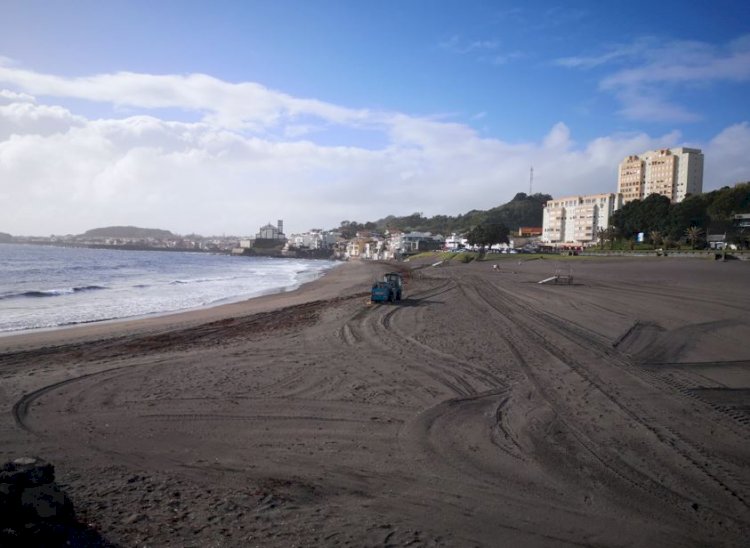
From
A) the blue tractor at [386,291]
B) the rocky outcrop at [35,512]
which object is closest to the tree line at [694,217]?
the blue tractor at [386,291]

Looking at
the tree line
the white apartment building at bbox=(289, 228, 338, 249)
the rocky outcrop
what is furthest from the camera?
the white apartment building at bbox=(289, 228, 338, 249)

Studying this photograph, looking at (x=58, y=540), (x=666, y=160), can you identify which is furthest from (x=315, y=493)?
(x=666, y=160)

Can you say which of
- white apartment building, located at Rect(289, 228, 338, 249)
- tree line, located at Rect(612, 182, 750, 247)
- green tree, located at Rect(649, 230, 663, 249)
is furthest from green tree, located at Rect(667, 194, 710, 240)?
white apartment building, located at Rect(289, 228, 338, 249)

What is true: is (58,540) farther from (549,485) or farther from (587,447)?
(587,447)

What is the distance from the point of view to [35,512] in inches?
160

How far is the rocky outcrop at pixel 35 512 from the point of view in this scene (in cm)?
387

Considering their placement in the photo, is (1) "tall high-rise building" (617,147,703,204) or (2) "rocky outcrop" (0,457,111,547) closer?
(2) "rocky outcrop" (0,457,111,547)

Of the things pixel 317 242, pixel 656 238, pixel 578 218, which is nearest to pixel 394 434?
pixel 656 238

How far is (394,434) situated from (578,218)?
11444 centimetres

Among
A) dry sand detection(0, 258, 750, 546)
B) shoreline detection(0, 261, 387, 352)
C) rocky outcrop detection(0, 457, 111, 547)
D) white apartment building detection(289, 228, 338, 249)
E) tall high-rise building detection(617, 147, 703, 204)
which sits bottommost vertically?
shoreline detection(0, 261, 387, 352)

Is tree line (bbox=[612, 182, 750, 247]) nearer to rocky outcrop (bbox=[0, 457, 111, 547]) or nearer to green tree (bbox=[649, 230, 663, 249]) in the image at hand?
green tree (bbox=[649, 230, 663, 249])

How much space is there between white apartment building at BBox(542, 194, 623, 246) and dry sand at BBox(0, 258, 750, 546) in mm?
95868

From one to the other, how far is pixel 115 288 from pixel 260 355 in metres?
27.6

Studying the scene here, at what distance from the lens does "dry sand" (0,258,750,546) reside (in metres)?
4.68
